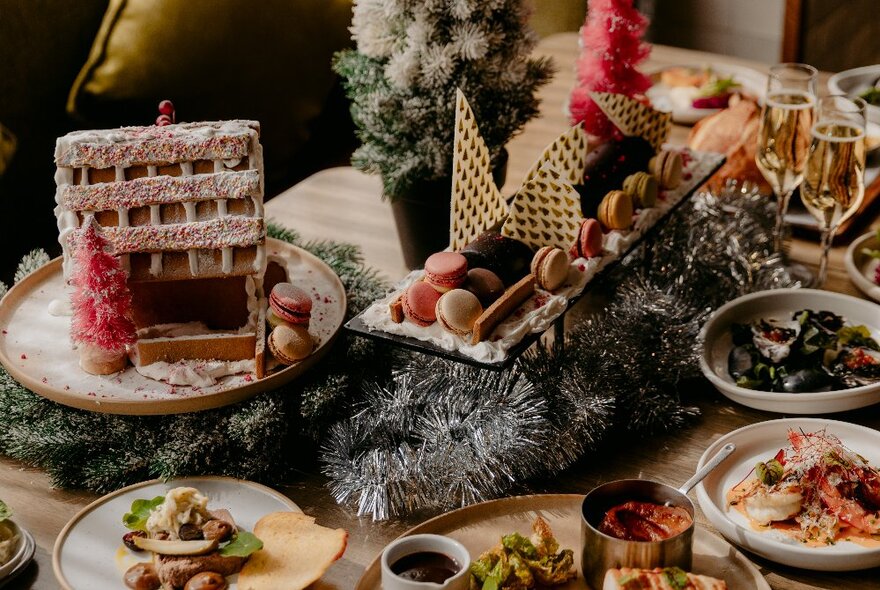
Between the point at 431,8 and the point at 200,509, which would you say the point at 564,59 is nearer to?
the point at 431,8

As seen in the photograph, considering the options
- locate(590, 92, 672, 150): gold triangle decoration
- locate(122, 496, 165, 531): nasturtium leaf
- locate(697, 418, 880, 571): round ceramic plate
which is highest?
locate(590, 92, 672, 150): gold triangle decoration

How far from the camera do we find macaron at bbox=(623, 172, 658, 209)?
1.76m

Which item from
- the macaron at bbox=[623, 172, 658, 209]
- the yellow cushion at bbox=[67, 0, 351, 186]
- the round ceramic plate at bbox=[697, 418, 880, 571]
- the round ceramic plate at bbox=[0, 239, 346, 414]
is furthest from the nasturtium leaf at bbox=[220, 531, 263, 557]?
the yellow cushion at bbox=[67, 0, 351, 186]

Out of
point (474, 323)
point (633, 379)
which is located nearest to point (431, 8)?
point (474, 323)

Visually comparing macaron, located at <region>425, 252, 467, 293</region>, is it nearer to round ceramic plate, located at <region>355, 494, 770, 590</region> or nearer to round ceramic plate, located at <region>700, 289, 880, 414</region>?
round ceramic plate, located at <region>355, 494, 770, 590</region>

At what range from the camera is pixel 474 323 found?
54.3 inches

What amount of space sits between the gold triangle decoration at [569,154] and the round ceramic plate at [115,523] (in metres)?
0.69

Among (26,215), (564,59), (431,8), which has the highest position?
(431,8)

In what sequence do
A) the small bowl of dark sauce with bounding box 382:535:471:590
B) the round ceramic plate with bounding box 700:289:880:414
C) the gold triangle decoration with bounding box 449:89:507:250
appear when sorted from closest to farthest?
1. the small bowl of dark sauce with bounding box 382:535:471:590
2. the round ceramic plate with bounding box 700:289:880:414
3. the gold triangle decoration with bounding box 449:89:507:250

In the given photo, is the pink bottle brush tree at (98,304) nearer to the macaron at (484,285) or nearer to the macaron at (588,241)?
the macaron at (484,285)

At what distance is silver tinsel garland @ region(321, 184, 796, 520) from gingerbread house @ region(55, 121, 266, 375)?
8.5 inches

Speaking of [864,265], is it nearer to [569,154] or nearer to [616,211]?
[616,211]

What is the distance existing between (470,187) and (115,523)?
2.46ft

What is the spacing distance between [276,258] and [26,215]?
1174 mm
